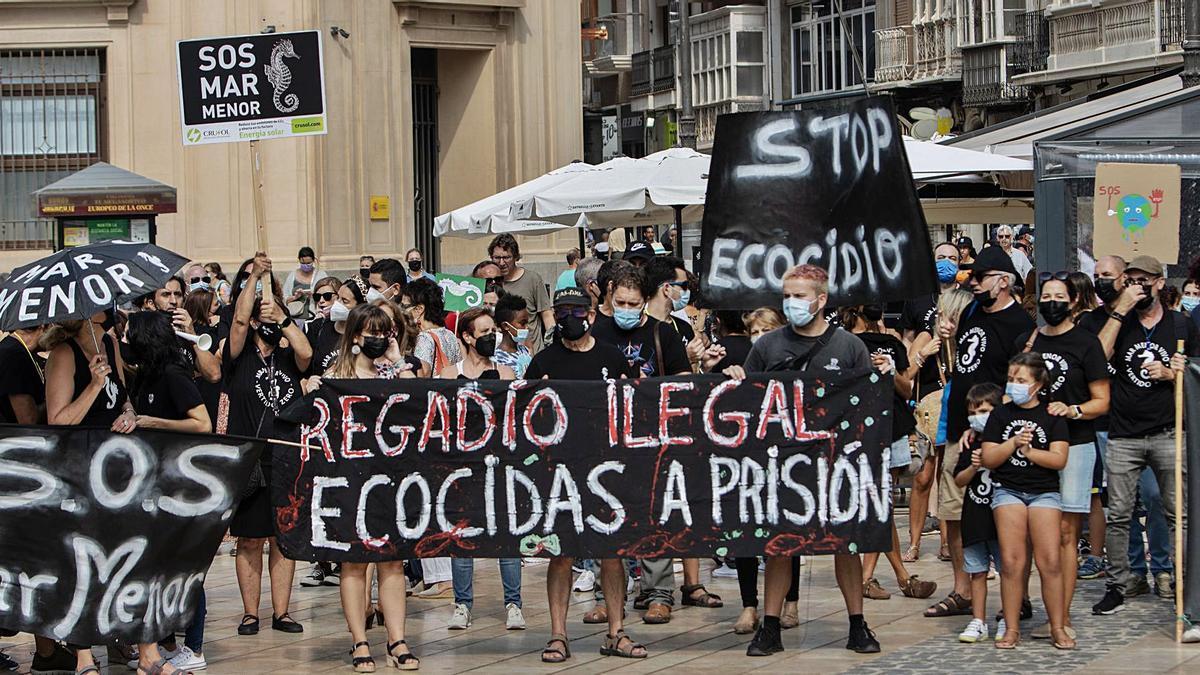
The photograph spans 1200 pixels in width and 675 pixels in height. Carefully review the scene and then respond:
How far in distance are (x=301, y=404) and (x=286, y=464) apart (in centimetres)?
30

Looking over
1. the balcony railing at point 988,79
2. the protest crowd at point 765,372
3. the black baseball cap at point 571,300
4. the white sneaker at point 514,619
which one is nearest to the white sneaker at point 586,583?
the protest crowd at point 765,372

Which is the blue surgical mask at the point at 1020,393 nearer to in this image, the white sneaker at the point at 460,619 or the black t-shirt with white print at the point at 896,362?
the black t-shirt with white print at the point at 896,362

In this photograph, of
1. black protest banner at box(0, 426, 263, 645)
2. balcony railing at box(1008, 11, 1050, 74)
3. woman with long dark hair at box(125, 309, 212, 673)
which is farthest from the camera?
balcony railing at box(1008, 11, 1050, 74)

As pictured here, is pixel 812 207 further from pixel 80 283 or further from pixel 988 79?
pixel 988 79

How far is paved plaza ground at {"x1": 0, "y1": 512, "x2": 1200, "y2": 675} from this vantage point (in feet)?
29.4

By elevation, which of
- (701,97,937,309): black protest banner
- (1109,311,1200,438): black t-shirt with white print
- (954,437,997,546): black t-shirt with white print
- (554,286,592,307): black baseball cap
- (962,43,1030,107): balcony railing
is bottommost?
(954,437,997,546): black t-shirt with white print

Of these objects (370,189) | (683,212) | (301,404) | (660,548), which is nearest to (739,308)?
(660,548)

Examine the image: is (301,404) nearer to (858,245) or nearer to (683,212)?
(858,245)

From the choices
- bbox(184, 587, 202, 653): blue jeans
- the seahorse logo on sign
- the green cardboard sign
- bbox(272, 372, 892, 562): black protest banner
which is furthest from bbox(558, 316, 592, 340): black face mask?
the seahorse logo on sign

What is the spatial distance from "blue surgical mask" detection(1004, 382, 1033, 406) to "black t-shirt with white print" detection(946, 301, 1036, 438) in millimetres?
799

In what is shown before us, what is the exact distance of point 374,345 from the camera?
30.5ft

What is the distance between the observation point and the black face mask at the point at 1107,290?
10.4 metres

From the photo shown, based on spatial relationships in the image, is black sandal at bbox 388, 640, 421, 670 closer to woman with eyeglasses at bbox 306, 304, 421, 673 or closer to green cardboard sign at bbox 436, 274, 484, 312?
woman with eyeglasses at bbox 306, 304, 421, 673

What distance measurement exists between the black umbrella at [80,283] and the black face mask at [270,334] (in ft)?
5.55
